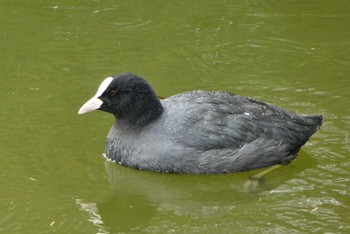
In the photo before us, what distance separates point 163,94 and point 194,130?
5.76 ft

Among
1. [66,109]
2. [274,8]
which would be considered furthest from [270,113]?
[274,8]

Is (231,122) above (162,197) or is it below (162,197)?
above

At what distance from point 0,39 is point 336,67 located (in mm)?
4488

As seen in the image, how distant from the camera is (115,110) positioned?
849 cm

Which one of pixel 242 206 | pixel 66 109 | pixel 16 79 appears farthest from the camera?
pixel 16 79

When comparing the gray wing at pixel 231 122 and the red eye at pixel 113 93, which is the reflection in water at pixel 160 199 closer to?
the gray wing at pixel 231 122

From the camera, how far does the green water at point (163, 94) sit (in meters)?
7.39

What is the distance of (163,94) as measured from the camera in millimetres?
9883

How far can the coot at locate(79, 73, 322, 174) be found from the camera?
817 cm

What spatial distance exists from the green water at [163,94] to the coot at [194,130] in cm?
14

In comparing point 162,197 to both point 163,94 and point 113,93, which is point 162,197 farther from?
point 163,94

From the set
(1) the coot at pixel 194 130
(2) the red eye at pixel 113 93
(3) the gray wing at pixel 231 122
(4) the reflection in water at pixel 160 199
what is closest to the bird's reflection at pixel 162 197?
(4) the reflection in water at pixel 160 199

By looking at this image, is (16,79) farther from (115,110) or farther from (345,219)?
(345,219)

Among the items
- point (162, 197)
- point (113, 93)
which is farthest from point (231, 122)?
point (113, 93)
